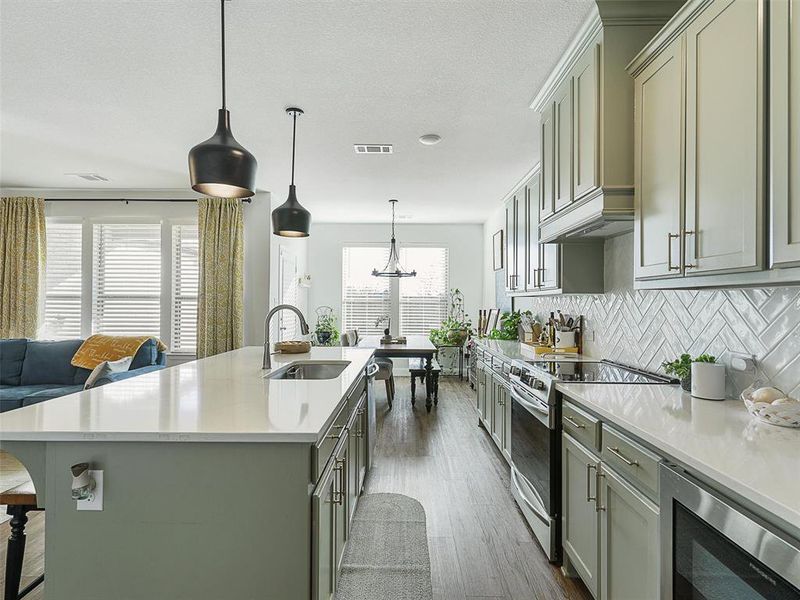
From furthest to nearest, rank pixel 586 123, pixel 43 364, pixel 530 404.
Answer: pixel 43 364 < pixel 530 404 < pixel 586 123

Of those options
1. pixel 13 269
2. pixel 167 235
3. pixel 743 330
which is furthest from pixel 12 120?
pixel 743 330

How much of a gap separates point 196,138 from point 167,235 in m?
2.28

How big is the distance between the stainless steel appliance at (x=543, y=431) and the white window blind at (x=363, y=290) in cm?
495

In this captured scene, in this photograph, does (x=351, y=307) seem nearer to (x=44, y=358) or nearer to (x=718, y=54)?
(x=44, y=358)

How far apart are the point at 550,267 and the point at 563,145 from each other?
4.10 feet

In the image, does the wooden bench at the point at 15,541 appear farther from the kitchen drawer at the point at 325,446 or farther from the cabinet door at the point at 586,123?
the cabinet door at the point at 586,123

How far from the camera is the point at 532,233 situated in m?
4.26

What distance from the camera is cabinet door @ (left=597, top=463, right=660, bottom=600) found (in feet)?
4.64

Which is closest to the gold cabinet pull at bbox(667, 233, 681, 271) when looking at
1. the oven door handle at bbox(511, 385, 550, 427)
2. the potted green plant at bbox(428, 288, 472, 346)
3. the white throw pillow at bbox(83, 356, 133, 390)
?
the oven door handle at bbox(511, 385, 550, 427)

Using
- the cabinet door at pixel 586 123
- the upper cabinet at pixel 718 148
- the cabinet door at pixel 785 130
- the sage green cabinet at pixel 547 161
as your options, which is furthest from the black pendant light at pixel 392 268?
the cabinet door at pixel 785 130

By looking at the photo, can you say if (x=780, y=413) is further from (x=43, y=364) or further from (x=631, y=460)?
(x=43, y=364)

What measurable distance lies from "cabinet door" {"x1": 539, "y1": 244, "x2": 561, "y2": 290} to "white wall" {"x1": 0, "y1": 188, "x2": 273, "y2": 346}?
3358mm

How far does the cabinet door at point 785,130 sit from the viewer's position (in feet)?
4.00

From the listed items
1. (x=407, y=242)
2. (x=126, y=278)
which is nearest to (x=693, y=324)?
(x=407, y=242)
